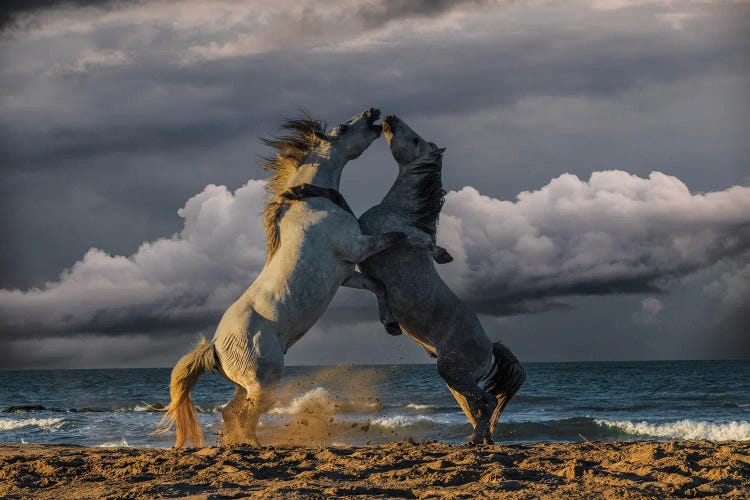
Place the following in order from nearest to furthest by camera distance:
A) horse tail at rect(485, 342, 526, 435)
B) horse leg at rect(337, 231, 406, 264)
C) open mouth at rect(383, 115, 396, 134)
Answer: horse leg at rect(337, 231, 406, 264) → open mouth at rect(383, 115, 396, 134) → horse tail at rect(485, 342, 526, 435)

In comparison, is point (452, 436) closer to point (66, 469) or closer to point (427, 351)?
point (427, 351)

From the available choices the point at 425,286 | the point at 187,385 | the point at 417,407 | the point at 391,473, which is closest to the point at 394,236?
the point at 425,286

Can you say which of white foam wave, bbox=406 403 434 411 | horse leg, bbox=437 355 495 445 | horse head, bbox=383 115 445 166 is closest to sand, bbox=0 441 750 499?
horse leg, bbox=437 355 495 445

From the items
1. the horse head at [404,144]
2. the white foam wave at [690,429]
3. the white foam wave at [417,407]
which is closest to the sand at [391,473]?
the horse head at [404,144]

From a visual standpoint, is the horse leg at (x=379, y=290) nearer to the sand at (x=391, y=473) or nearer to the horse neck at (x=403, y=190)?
the horse neck at (x=403, y=190)

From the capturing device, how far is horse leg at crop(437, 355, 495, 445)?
25.8ft

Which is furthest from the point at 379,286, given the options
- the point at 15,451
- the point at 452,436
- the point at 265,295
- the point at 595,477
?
the point at 452,436

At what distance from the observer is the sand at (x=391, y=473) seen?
16.8 ft

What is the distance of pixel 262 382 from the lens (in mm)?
6645

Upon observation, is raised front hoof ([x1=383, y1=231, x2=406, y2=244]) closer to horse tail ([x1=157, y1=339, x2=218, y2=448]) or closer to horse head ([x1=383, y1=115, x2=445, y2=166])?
horse head ([x1=383, y1=115, x2=445, y2=166])

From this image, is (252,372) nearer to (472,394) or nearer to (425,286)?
(425,286)

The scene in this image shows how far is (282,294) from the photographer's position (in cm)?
674

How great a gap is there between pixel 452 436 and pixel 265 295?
9.41m

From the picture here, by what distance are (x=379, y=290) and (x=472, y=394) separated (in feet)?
4.64
